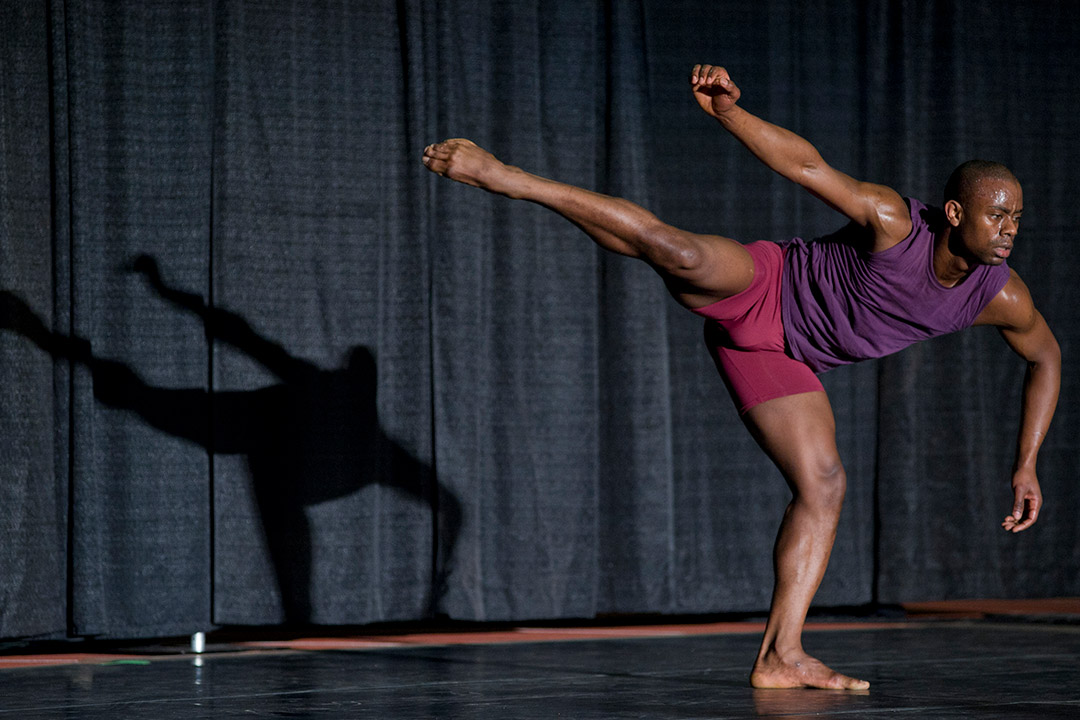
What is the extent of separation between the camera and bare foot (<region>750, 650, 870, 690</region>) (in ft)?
7.74

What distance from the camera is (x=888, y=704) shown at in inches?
86.9

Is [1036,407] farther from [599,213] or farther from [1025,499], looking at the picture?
[599,213]

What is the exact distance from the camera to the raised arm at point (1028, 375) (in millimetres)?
2457

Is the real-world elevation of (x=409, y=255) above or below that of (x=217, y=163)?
below

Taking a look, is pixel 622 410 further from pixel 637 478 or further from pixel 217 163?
pixel 217 163

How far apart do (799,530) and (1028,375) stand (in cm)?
62

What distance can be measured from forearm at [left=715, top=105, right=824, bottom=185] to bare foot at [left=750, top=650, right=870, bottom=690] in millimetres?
895

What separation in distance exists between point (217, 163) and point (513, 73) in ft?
3.05

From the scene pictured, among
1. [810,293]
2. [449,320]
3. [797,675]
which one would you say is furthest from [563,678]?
[449,320]

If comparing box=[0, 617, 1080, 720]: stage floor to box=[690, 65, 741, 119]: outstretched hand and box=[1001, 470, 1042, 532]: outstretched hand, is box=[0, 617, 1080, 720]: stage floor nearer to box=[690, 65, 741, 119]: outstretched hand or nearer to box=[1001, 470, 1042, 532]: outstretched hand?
box=[1001, 470, 1042, 532]: outstretched hand


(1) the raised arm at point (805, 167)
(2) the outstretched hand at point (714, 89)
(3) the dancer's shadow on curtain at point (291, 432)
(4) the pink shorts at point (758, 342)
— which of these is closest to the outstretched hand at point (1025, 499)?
(4) the pink shorts at point (758, 342)

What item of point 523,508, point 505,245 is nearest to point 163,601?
point 523,508

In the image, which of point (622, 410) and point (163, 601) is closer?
point (163, 601)

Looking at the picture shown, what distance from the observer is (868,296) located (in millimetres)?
2434
